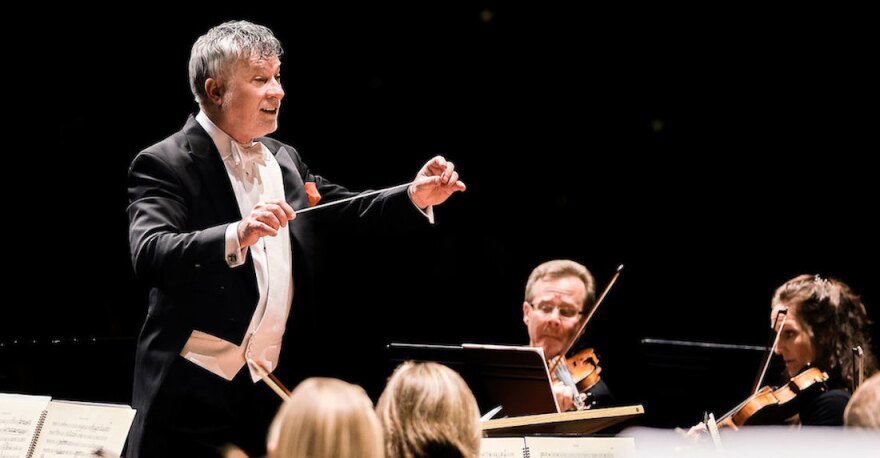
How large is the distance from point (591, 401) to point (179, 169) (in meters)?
1.70

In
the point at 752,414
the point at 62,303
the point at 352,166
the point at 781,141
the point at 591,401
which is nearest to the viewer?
the point at 591,401

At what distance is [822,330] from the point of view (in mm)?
3215

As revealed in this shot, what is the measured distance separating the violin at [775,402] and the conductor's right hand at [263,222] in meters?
2.06

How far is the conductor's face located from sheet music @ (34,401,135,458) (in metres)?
0.69

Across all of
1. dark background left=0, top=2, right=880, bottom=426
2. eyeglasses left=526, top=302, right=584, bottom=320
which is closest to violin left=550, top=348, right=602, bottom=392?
eyeglasses left=526, top=302, right=584, bottom=320

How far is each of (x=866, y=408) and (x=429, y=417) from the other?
2.59 ft

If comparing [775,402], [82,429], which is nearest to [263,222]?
[82,429]

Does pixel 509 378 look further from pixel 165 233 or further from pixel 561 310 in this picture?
pixel 165 233

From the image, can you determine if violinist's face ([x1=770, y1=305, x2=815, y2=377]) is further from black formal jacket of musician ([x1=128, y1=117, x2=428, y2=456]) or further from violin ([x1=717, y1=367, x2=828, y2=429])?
black formal jacket of musician ([x1=128, y1=117, x2=428, y2=456])

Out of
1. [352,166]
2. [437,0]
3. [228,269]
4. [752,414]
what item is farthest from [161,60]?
[752,414]

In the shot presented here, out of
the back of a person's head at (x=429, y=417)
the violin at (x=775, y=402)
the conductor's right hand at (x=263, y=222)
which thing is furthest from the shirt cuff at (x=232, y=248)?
the violin at (x=775, y=402)

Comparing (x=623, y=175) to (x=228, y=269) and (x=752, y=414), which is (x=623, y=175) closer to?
(x=752, y=414)

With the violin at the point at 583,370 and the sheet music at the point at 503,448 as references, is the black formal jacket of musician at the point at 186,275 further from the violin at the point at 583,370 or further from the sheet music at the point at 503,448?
the violin at the point at 583,370

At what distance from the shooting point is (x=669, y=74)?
441 cm
